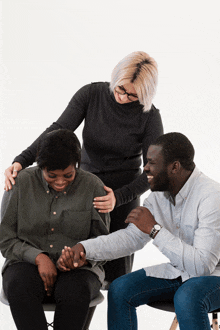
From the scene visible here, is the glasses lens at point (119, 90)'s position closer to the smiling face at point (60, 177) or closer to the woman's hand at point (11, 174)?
the smiling face at point (60, 177)

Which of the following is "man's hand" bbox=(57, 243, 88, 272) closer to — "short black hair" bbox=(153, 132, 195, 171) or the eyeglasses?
"short black hair" bbox=(153, 132, 195, 171)

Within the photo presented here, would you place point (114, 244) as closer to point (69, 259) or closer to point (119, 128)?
point (69, 259)

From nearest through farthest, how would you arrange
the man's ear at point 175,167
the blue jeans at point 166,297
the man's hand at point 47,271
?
1. the blue jeans at point 166,297
2. the man's hand at point 47,271
3. the man's ear at point 175,167

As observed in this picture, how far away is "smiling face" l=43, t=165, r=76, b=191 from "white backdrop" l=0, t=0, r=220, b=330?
83.4 inches

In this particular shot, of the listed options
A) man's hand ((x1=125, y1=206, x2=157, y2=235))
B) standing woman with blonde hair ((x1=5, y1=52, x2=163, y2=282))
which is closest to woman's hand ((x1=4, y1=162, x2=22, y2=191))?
standing woman with blonde hair ((x1=5, y1=52, x2=163, y2=282))

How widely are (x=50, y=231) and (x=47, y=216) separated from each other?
71 millimetres

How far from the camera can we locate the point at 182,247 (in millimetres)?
1951

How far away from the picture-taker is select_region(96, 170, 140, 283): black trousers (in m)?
2.50

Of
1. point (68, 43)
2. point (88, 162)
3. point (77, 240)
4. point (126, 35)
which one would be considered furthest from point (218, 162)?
point (77, 240)

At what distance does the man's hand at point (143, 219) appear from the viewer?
6.62ft

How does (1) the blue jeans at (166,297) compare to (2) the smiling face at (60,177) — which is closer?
(1) the blue jeans at (166,297)

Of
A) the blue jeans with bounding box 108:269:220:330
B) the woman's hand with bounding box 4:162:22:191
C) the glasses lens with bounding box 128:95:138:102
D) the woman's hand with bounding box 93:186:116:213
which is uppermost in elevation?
the glasses lens with bounding box 128:95:138:102

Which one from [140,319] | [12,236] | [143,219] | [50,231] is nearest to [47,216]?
[50,231]

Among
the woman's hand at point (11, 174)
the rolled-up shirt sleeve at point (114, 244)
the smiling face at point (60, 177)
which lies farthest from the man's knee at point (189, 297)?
the woman's hand at point (11, 174)
